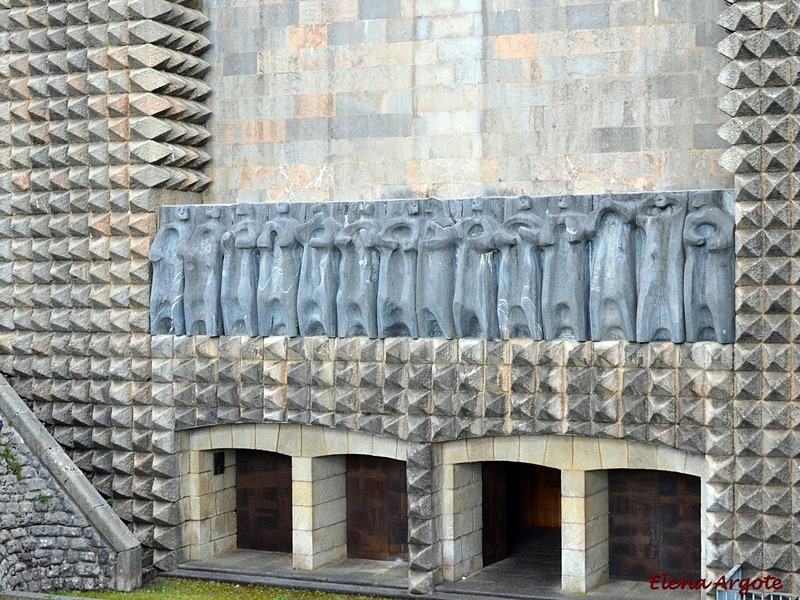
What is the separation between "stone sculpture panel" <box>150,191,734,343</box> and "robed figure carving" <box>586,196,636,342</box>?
18 millimetres

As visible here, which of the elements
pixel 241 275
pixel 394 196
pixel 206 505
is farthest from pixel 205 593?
pixel 394 196

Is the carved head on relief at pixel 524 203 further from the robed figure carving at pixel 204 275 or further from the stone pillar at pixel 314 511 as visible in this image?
the stone pillar at pixel 314 511

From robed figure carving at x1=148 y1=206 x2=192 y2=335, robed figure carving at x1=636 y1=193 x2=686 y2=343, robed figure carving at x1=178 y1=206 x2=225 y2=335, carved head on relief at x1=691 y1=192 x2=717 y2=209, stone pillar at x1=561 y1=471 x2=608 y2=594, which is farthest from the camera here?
robed figure carving at x1=148 y1=206 x2=192 y2=335

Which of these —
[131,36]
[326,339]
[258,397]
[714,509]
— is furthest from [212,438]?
[714,509]

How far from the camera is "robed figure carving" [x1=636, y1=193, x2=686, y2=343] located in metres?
16.4

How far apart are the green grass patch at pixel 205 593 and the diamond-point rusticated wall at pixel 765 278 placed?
219 inches

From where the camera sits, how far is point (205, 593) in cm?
1855

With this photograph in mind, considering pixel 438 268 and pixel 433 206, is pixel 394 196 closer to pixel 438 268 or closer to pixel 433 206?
pixel 433 206

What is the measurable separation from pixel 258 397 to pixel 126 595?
3.41 meters

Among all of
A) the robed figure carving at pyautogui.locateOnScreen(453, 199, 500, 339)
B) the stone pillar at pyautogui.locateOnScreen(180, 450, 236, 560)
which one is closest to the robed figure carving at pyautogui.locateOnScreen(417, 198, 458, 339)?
the robed figure carving at pyautogui.locateOnScreen(453, 199, 500, 339)

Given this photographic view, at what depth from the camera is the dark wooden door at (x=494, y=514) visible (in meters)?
19.1

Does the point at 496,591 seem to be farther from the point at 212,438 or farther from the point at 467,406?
the point at 212,438

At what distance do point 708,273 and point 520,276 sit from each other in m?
2.53

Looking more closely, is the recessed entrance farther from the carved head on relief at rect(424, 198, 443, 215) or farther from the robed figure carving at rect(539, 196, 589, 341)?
the carved head on relief at rect(424, 198, 443, 215)
